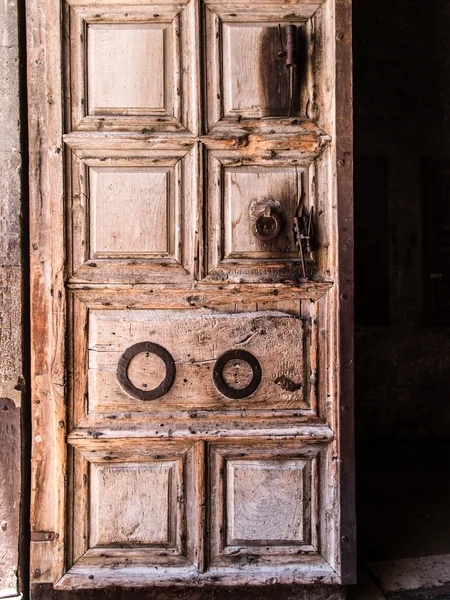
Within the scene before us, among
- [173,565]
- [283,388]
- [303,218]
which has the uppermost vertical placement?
[303,218]

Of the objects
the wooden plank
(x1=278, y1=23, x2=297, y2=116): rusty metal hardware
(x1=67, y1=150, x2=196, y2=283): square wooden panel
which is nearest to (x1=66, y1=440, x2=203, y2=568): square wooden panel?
the wooden plank

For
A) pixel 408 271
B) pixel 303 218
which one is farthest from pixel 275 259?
pixel 408 271

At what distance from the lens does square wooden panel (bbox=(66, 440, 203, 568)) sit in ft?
6.16

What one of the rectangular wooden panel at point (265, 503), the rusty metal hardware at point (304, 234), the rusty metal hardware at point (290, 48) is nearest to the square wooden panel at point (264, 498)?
the rectangular wooden panel at point (265, 503)

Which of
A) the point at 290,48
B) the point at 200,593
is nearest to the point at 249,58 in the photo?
the point at 290,48

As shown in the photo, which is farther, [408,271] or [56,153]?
[408,271]

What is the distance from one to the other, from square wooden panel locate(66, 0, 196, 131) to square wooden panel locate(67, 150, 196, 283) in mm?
145

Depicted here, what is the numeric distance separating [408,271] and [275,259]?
2498 millimetres

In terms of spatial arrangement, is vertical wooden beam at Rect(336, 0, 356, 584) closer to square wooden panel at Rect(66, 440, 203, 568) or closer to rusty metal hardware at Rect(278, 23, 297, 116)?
rusty metal hardware at Rect(278, 23, 297, 116)

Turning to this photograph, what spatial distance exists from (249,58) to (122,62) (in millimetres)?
504

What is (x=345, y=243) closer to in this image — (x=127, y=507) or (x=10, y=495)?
(x=127, y=507)

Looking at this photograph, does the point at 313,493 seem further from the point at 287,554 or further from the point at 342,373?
→ the point at 342,373

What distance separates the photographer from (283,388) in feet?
6.30

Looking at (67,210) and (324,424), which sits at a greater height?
(67,210)
